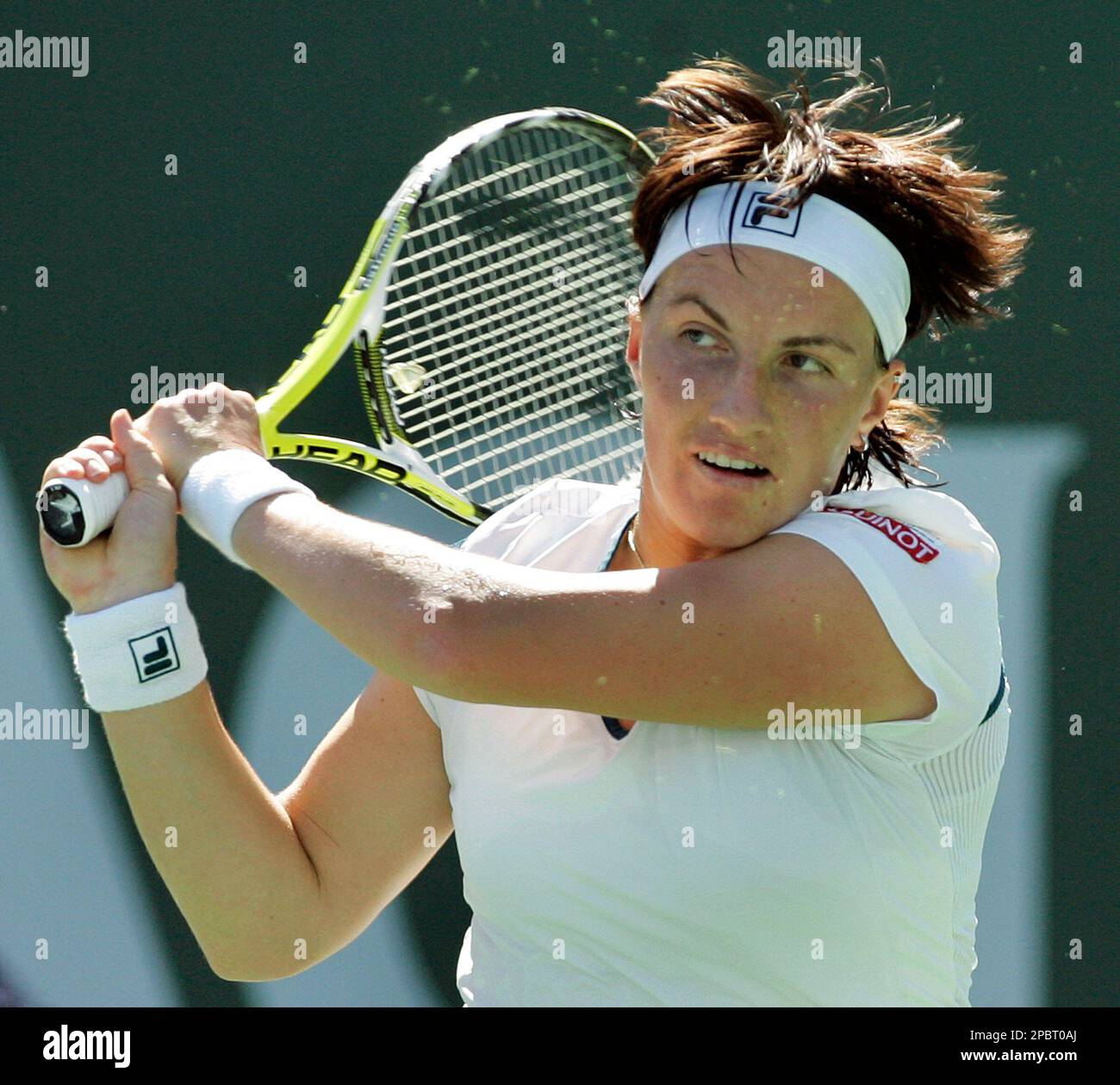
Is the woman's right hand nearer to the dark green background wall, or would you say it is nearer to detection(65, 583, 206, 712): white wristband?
detection(65, 583, 206, 712): white wristband

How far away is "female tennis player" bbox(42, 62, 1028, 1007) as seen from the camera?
154cm

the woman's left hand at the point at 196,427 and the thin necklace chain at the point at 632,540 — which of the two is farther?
the thin necklace chain at the point at 632,540

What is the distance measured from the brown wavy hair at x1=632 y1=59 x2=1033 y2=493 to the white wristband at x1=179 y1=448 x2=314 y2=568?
52 cm

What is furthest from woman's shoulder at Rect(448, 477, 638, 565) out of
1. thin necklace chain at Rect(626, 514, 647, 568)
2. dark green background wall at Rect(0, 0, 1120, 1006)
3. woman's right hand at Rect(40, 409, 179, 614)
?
dark green background wall at Rect(0, 0, 1120, 1006)

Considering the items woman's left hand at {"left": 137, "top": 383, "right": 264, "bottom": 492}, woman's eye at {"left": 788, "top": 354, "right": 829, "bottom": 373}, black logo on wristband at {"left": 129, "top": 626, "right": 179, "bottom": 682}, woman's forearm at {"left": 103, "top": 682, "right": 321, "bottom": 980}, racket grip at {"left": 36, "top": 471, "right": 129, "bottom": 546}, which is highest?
woman's eye at {"left": 788, "top": 354, "right": 829, "bottom": 373}

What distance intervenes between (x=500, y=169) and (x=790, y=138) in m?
0.92

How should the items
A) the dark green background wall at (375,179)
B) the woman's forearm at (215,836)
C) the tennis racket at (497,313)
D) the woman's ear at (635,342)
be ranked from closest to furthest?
the woman's forearm at (215,836) → the woman's ear at (635,342) → the tennis racket at (497,313) → the dark green background wall at (375,179)

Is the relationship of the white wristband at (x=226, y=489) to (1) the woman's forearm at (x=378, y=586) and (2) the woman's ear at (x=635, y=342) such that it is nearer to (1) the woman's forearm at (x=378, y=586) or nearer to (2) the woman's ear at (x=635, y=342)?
(1) the woman's forearm at (x=378, y=586)

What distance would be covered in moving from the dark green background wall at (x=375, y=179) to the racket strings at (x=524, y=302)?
0.93 feet

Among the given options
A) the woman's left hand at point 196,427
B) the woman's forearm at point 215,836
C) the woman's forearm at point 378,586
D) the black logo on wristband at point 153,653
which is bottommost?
the woman's forearm at point 215,836

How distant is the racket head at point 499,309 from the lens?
2154mm

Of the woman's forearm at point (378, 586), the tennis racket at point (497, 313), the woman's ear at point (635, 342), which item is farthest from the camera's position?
the tennis racket at point (497, 313)

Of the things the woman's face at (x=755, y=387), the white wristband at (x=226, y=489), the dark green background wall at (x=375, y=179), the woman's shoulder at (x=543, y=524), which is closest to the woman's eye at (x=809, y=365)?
the woman's face at (x=755, y=387)

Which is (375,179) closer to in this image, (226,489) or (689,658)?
(226,489)
